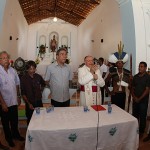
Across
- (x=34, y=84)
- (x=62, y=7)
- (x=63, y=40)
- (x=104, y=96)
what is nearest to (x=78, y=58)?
(x=63, y=40)

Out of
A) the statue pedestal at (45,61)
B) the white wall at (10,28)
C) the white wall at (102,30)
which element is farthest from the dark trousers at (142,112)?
the statue pedestal at (45,61)

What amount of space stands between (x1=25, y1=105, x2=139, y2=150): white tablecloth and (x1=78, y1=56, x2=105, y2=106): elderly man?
0.63 metres

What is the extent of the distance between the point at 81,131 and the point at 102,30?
25.4ft

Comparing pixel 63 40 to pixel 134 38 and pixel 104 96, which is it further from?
pixel 134 38

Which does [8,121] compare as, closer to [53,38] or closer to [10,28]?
[10,28]

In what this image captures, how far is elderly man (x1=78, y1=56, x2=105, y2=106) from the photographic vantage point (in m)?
3.27

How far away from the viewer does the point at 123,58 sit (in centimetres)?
396

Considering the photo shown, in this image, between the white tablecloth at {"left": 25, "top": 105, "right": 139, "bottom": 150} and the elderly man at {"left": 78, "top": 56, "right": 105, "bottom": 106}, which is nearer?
the white tablecloth at {"left": 25, "top": 105, "right": 139, "bottom": 150}

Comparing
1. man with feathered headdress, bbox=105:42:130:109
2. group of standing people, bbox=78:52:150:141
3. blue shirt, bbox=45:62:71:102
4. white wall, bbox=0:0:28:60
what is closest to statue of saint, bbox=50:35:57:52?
white wall, bbox=0:0:28:60

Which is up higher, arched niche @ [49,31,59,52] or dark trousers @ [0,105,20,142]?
arched niche @ [49,31,59,52]

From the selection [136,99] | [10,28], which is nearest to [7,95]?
[136,99]

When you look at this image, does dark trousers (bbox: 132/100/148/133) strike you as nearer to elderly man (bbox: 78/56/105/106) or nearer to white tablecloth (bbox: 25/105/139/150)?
elderly man (bbox: 78/56/105/106)

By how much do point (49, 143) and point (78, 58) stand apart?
1316 cm

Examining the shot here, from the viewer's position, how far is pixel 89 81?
10.8 feet
